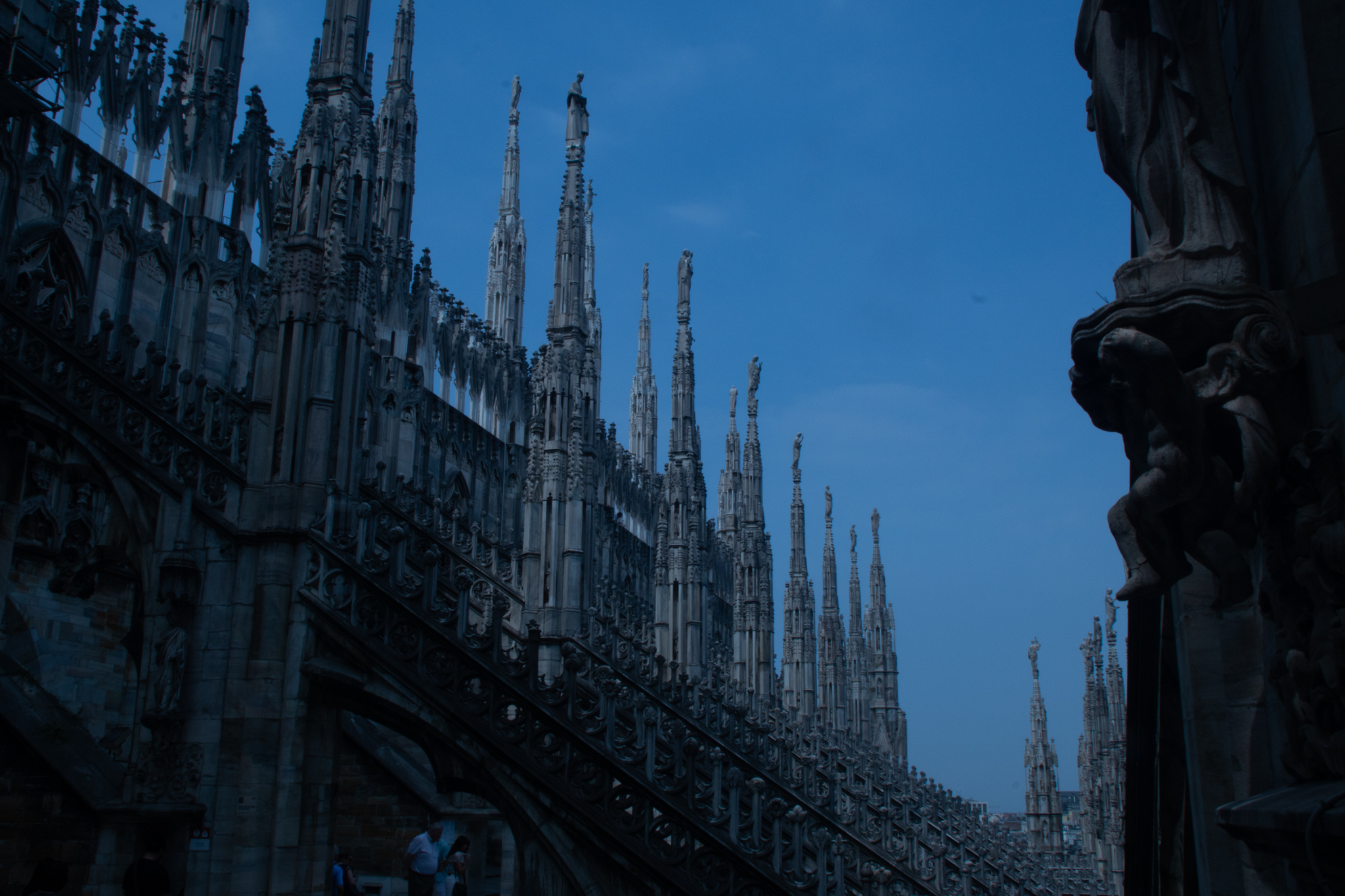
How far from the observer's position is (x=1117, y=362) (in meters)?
3.02

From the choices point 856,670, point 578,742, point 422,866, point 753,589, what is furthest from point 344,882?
point 856,670

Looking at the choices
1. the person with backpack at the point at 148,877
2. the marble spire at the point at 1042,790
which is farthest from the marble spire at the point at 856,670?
the person with backpack at the point at 148,877

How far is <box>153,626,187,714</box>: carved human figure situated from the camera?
9.48 metres

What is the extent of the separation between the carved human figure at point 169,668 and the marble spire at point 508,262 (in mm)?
28713

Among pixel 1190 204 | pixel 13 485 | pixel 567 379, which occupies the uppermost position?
pixel 567 379

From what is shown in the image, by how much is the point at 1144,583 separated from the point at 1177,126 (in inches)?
57.8

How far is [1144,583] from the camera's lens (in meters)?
3.29

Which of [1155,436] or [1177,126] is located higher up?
[1177,126]

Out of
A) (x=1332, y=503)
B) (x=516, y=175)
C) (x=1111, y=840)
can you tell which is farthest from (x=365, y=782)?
(x=516, y=175)

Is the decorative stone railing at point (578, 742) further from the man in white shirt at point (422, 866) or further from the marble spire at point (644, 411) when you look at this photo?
the marble spire at point (644, 411)

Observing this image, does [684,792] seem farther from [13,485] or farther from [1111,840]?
[1111,840]

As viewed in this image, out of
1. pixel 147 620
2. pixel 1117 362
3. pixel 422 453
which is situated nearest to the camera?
pixel 1117 362

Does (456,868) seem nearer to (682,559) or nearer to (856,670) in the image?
(682,559)

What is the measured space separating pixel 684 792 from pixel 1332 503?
7.43m
